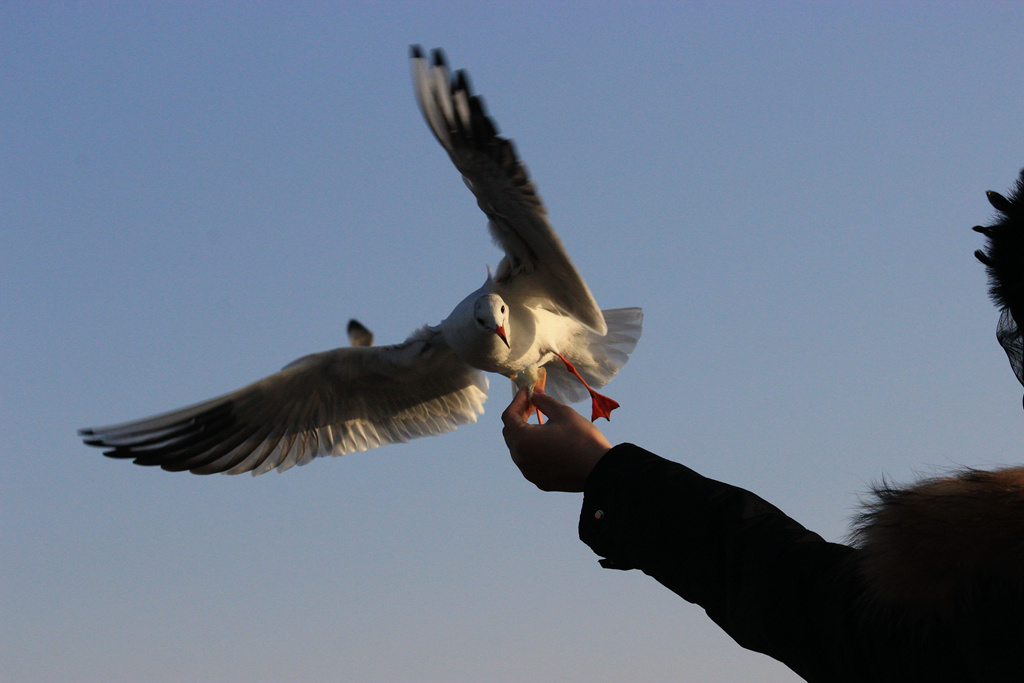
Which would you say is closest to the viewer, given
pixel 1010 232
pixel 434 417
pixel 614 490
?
pixel 1010 232

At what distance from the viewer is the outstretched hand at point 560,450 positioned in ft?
4.75

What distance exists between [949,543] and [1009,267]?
0.31 meters

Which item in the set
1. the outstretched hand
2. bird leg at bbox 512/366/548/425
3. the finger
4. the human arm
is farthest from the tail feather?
the human arm

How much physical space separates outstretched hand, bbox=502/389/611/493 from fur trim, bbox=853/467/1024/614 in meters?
0.55

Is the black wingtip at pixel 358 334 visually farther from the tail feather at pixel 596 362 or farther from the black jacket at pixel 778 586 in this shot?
the black jacket at pixel 778 586

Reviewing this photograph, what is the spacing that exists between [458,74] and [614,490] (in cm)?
273

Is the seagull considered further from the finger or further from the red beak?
the finger

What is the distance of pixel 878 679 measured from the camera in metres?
0.95

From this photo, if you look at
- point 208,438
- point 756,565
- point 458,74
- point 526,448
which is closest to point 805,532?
point 756,565

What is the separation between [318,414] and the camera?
4.57 meters

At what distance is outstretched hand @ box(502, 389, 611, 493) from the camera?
145cm

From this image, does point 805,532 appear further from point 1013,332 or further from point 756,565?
point 1013,332

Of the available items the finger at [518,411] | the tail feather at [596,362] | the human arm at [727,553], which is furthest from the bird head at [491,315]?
the human arm at [727,553]

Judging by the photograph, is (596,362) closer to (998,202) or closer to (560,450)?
(560,450)
